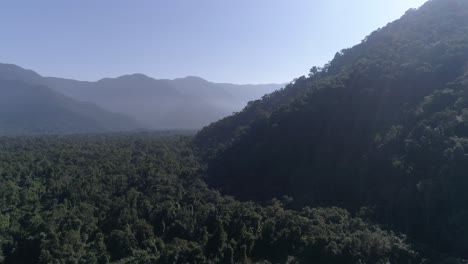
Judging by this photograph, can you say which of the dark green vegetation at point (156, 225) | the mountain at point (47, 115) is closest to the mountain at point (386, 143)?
the dark green vegetation at point (156, 225)

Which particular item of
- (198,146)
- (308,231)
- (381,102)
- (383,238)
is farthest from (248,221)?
(198,146)

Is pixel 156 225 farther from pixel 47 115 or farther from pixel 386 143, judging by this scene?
pixel 47 115

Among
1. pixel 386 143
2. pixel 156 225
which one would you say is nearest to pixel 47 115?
pixel 156 225

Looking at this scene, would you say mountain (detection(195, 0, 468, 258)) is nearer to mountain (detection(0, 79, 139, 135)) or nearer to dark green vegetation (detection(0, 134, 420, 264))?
dark green vegetation (detection(0, 134, 420, 264))

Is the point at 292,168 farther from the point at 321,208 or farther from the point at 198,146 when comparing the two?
the point at 198,146

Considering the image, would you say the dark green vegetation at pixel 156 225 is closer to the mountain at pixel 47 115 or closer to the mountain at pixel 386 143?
the mountain at pixel 386 143

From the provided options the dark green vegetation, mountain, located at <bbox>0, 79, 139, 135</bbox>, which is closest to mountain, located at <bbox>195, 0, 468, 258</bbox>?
the dark green vegetation
